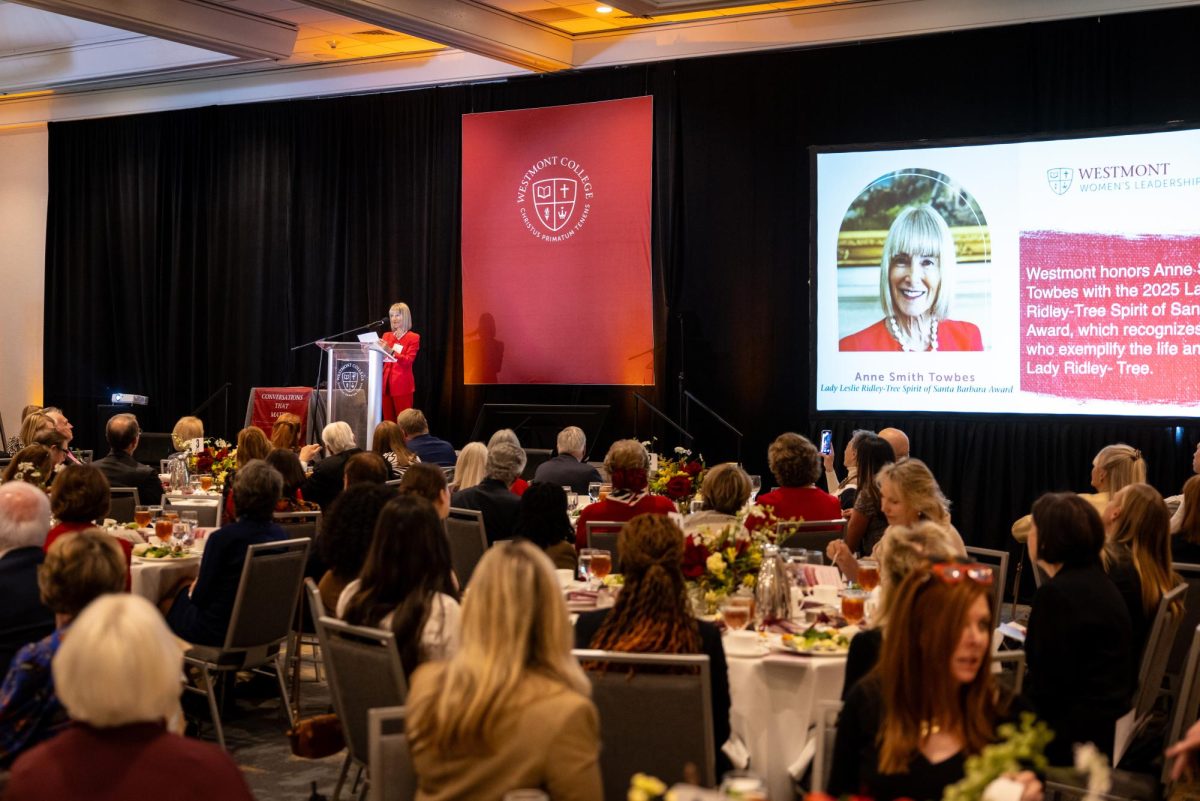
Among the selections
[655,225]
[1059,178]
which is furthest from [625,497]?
[655,225]

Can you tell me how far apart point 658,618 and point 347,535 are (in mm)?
1594

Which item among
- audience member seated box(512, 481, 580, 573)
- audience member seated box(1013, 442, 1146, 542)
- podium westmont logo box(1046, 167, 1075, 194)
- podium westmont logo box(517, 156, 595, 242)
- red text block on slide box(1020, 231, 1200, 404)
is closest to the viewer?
audience member seated box(512, 481, 580, 573)

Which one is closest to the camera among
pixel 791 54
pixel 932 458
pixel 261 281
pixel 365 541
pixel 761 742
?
pixel 761 742

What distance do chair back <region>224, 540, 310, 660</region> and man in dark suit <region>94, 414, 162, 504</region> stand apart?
Answer: 99.6 inches

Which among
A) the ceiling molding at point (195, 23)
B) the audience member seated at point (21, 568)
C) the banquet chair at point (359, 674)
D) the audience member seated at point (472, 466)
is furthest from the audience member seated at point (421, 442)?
the banquet chair at point (359, 674)

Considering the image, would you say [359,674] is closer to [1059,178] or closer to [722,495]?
[722,495]

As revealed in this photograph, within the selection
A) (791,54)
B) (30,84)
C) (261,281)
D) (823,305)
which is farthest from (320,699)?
(30,84)

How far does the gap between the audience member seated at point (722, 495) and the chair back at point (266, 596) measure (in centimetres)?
170

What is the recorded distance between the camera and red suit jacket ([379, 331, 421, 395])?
12.4 m

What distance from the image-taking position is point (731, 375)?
11672mm

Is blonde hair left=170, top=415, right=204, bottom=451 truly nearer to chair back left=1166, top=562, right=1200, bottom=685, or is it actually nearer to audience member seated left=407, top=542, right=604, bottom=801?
chair back left=1166, top=562, right=1200, bottom=685

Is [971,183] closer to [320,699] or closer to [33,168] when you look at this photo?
[320,699]

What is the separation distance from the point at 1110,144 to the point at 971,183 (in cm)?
102

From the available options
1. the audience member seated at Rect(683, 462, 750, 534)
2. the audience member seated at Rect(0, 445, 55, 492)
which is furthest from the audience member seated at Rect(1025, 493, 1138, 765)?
the audience member seated at Rect(0, 445, 55, 492)
